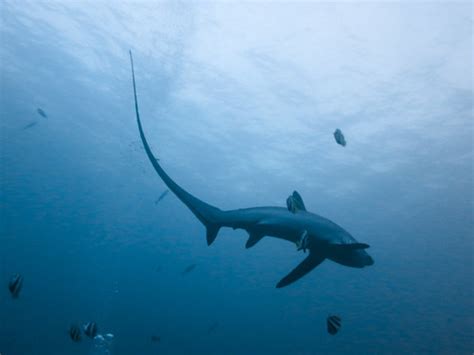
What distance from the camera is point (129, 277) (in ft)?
349

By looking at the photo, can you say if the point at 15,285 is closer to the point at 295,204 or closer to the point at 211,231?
the point at 211,231

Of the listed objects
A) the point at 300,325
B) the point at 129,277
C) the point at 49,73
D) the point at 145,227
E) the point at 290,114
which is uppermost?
the point at 290,114

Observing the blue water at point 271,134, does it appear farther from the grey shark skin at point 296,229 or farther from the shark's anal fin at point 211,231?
the grey shark skin at point 296,229

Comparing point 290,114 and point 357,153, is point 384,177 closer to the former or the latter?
point 357,153

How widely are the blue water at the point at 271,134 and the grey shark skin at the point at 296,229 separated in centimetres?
499

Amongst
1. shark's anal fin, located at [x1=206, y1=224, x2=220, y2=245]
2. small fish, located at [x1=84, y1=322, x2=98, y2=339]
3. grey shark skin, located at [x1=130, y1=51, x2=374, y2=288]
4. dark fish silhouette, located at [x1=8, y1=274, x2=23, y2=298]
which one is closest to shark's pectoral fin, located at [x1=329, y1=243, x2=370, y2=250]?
grey shark skin, located at [x1=130, y1=51, x2=374, y2=288]

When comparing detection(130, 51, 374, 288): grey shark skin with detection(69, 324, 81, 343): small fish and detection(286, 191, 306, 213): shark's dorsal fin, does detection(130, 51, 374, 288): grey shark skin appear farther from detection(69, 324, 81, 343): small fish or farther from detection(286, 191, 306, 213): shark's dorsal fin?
detection(69, 324, 81, 343): small fish

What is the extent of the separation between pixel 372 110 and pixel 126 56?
13.5m

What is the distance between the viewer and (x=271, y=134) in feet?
69.6

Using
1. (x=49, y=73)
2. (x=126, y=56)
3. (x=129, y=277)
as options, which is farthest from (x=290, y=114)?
(x=129, y=277)

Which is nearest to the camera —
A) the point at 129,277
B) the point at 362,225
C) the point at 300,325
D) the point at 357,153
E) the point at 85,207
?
the point at 357,153

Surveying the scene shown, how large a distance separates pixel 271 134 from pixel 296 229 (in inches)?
694

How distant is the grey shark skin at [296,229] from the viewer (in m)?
3.85

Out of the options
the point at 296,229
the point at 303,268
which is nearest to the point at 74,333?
the point at 303,268
